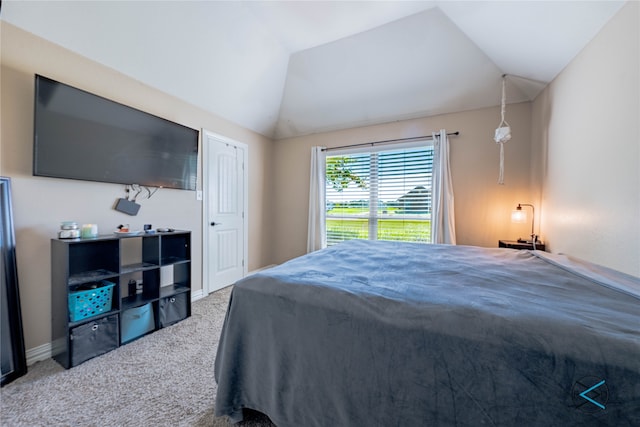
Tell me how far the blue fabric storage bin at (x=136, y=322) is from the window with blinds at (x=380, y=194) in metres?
2.65

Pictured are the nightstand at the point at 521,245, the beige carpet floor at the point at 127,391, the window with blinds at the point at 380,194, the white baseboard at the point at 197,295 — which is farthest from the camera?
the window with blinds at the point at 380,194

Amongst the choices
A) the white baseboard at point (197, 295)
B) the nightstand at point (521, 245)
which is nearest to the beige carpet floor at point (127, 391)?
the white baseboard at point (197, 295)

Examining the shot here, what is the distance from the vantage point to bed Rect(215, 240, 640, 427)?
0.73 metres

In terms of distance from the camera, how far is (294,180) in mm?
4379

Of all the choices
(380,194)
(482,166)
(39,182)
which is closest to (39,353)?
(39,182)

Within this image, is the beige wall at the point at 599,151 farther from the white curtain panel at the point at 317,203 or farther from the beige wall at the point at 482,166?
the white curtain panel at the point at 317,203

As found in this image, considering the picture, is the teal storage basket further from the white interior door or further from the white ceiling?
the white ceiling

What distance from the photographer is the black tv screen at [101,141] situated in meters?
1.78

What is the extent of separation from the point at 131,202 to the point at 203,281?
1.31m

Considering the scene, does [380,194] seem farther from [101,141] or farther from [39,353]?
[39,353]

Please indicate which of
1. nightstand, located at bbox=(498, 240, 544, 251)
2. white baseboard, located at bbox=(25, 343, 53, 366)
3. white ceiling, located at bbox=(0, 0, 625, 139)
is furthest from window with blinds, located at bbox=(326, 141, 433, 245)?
white baseboard, located at bbox=(25, 343, 53, 366)

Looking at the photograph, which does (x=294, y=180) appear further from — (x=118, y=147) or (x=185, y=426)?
(x=185, y=426)

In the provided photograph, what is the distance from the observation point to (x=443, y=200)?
3264 mm

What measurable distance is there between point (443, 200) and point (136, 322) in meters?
3.64
